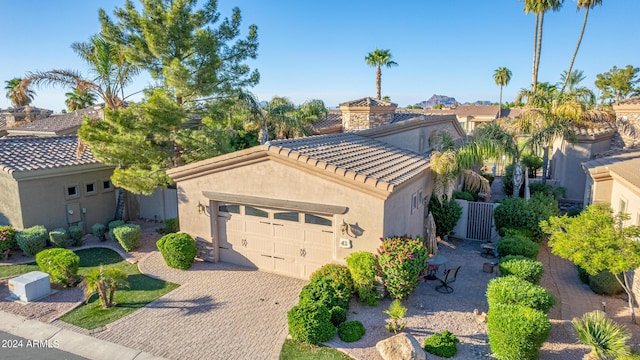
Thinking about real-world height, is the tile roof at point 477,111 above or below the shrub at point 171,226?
above

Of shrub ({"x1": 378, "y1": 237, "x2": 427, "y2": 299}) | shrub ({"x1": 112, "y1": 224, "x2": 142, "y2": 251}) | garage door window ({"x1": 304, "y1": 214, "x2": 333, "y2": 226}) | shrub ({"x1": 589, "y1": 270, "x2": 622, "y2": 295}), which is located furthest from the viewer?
shrub ({"x1": 112, "y1": 224, "x2": 142, "y2": 251})

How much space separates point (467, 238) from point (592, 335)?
9636 mm

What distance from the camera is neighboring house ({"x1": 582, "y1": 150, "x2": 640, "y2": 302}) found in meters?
12.8

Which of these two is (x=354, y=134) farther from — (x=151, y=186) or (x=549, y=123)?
(x=549, y=123)

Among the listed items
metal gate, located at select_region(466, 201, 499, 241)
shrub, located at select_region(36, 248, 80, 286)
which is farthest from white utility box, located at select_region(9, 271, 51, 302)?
metal gate, located at select_region(466, 201, 499, 241)

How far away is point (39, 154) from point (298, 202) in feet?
42.6

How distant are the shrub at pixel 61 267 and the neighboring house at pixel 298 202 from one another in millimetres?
3696

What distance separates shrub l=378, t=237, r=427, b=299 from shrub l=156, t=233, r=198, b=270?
6759 mm

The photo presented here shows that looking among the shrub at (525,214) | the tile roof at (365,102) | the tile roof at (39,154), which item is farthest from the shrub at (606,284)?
the tile roof at (39,154)

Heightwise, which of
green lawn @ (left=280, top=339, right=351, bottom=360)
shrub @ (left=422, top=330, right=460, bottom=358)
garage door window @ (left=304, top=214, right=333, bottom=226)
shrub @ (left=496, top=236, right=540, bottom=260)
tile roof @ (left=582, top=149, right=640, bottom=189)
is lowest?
green lawn @ (left=280, top=339, right=351, bottom=360)

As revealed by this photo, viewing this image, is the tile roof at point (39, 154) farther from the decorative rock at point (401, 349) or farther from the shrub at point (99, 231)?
the decorative rock at point (401, 349)

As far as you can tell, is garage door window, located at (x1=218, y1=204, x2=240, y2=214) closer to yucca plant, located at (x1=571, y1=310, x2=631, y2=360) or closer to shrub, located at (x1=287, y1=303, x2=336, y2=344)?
shrub, located at (x1=287, y1=303, x2=336, y2=344)

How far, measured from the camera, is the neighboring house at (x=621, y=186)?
42.1 ft

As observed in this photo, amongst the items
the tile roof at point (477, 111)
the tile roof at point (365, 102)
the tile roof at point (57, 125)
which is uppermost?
the tile roof at point (477, 111)
